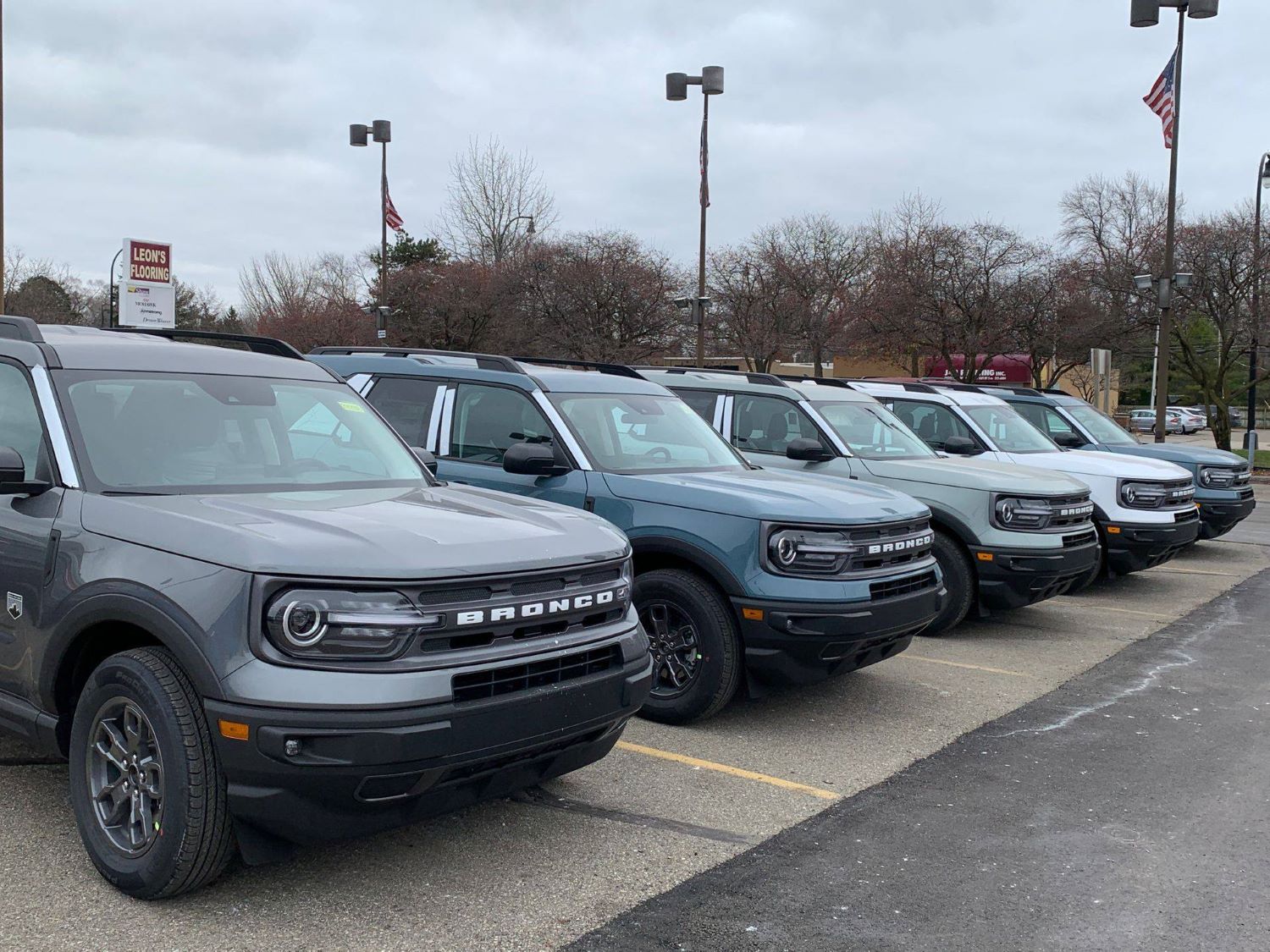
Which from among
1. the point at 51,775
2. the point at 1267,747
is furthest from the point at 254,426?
the point at 1267,747

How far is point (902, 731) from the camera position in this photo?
627 centimetres

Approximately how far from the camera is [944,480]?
8805 millimetres

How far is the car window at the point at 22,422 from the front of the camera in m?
4.36

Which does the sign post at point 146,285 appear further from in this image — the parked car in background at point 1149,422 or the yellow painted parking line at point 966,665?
the parked car in background at point 1149,422

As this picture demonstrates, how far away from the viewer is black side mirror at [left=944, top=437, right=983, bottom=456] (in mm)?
10969

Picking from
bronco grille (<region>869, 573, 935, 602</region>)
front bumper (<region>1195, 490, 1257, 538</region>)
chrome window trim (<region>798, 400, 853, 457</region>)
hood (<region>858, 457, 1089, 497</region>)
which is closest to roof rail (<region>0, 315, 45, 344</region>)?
bronco grille (<region>869, 573, 935, 602</region>)

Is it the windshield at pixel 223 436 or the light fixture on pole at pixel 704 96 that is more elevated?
the light fixture on pole at pixel 704 96

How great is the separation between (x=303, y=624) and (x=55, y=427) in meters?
1.52

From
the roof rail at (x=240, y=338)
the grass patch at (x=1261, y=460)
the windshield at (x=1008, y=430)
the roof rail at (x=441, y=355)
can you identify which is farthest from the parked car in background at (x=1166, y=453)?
the grass patch at (x=1261, y=460)

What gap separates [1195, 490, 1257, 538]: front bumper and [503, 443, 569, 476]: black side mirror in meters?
9.83

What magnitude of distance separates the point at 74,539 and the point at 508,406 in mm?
3429

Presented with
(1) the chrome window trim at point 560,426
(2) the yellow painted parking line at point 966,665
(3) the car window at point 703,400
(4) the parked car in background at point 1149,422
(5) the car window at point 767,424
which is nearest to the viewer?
(1) the chrome window trim at point 560,426

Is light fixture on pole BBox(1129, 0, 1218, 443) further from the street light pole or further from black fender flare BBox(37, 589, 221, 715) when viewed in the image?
black fender flare BBox(37, 589, 221, 715)

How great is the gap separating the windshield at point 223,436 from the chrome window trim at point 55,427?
0.04m
